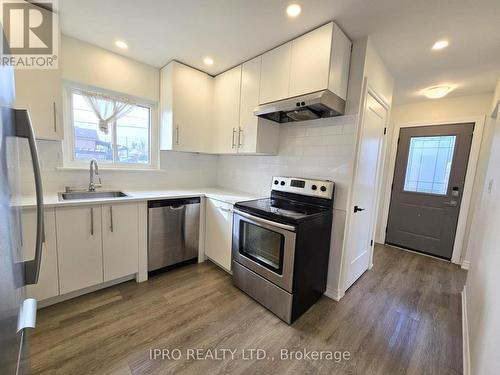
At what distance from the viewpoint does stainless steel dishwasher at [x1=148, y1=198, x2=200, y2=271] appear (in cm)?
227

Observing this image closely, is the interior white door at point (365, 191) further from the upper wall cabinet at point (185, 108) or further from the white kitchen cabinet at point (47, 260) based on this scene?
the white kitchen cabinet at point (47, 260)

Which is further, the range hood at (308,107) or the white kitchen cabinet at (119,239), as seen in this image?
the white kitchen cabinet at (119,239)

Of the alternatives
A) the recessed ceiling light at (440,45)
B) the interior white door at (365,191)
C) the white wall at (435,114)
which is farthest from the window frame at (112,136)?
the white wall at (435,114)

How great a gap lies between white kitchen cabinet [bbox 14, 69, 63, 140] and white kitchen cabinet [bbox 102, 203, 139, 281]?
800mm

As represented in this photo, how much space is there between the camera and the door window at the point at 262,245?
179cm

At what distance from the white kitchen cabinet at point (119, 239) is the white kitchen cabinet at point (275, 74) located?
5.83 ft

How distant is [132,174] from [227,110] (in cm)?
146

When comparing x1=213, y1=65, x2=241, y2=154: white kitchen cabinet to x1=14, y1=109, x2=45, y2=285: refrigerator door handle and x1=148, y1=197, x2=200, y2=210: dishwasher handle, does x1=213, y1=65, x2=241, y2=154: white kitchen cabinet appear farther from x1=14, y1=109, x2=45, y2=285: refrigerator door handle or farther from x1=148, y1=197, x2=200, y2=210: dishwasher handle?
x1=14, y1=109, x2=45, y2=285: refrigerator door handle

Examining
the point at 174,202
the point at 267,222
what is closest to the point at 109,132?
the point at 174,202

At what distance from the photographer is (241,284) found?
84.6 inches

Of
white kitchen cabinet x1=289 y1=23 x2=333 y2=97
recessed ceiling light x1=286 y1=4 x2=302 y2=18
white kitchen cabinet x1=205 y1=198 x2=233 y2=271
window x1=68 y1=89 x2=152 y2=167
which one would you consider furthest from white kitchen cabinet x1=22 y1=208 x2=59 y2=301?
recessed ceiling light x1=286 y1=4 x2=302 y2=18

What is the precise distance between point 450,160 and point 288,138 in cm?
258

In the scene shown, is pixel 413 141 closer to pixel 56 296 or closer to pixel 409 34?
pixel 409 34

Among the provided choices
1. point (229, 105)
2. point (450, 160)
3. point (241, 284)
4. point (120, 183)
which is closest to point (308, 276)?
point (241, 284)
